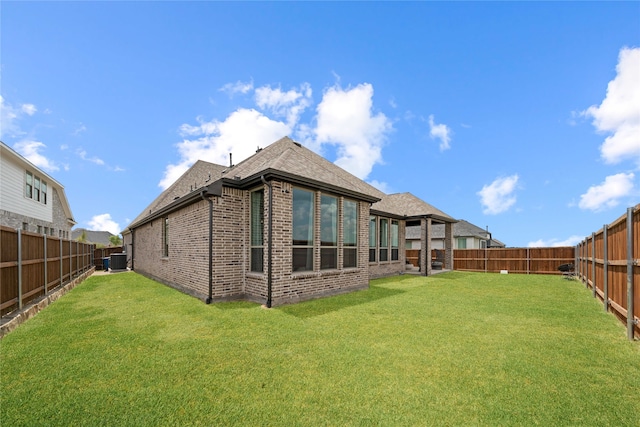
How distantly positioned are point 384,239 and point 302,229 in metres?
7.25

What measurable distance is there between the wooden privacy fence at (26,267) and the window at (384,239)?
41.0 ft

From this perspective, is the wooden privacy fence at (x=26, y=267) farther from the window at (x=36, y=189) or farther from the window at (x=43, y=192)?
the window at (x=43, y=192)

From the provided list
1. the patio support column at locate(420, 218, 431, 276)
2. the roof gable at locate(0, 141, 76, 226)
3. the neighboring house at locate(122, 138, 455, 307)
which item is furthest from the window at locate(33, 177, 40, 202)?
the patio support column at locate(420, 218, 431, 276)

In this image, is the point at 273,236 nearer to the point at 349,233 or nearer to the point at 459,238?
the point at 349,233

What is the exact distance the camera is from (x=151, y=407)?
2768 mm

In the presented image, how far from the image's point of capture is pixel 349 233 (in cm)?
948

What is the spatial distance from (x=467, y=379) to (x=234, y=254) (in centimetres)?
634

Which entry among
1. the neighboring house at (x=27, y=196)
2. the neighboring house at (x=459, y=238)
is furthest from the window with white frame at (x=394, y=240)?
the neighboring house at (x=27, y=196)

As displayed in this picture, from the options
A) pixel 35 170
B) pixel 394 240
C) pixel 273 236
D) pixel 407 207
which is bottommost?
pixel 394 240

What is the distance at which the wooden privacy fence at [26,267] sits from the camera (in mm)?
5863

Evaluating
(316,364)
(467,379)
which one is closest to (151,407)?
(316,364)

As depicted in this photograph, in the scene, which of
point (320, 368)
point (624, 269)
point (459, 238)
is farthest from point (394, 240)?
point (459, 238)

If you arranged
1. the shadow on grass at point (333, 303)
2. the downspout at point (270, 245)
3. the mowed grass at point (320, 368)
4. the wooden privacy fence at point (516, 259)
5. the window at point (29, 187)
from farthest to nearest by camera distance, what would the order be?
1. the wooden privacy fence at point (516, 259)
2. the window at point (29, 187)
3. the downspout at point (270, 245)
4. the shadow on grass at point (333, 303)
5. the mowed grass at point (320, 368)

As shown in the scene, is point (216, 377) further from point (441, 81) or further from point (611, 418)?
point (441, 81)
